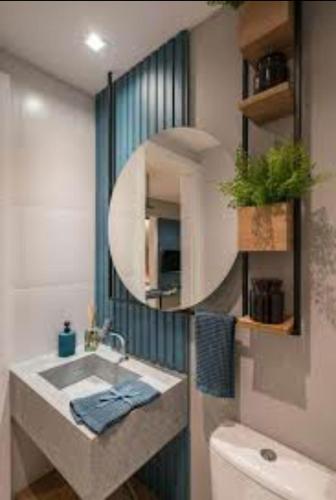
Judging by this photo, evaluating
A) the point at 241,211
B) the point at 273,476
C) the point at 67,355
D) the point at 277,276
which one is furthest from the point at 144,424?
the point at 241,211

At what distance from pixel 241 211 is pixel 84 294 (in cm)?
110

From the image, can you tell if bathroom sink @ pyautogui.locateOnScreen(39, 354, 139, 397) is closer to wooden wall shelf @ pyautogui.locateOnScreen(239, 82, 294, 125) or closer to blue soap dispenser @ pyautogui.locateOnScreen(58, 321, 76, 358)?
blue soap dispenser @ pyautogui.locateOnScreen(58, 321, 76, 358)

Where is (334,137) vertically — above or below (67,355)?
above

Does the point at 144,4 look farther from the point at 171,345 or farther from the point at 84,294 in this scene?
the point at 84,294

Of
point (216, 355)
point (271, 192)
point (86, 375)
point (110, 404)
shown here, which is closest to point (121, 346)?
point (86, 375)

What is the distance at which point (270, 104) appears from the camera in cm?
93

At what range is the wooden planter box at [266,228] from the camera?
882 mm

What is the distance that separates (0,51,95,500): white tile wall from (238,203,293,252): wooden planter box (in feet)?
3.36

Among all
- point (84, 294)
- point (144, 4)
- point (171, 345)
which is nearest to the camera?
point (144, 4)

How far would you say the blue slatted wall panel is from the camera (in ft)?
4.31

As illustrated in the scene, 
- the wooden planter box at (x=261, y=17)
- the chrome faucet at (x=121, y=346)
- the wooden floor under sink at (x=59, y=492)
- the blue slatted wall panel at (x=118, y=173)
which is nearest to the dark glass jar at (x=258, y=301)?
the blue slatted wall panel at (x=118, y=173)

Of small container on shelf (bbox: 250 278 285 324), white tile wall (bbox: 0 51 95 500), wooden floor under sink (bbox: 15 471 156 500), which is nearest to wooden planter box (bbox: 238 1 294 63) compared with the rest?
small container on shelf (bbox: 250 278 285 324)

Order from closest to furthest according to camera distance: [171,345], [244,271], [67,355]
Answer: [244,271], [171,345], [67,355]

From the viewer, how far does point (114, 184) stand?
63.3 inches
